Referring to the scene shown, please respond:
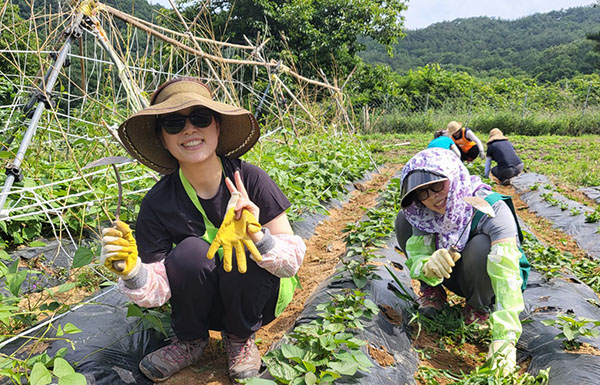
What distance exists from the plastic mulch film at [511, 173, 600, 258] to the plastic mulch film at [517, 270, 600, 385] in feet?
4.82

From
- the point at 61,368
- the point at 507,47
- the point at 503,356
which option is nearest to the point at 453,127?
the point at 503,356

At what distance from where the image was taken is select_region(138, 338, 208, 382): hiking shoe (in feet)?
5.34

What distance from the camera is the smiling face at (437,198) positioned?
1.85 m

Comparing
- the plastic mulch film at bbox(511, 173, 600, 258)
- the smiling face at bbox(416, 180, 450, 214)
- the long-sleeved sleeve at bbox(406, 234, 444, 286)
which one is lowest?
the plastic mulch film at bbox(511, 173, 600, 258)

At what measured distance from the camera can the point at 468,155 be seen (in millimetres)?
6242

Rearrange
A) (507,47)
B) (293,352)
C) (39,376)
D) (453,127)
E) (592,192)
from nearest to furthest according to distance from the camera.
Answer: (39,376) < (293,352) < (592,192) < (453,127) < (507,47)

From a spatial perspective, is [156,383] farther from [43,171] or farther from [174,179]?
[43,171]

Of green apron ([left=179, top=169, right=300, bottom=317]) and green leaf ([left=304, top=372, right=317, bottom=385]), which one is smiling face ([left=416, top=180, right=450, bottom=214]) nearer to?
green apron ([left=179, top=169, right=300, bottom=317])

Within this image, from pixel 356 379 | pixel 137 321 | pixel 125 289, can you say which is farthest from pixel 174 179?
pixel 356 379

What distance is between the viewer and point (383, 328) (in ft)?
6.01

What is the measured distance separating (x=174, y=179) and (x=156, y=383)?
0.86 m

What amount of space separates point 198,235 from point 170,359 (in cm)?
53

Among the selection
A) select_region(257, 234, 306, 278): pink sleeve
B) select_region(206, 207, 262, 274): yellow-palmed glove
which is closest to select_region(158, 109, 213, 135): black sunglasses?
select_region(206, 207, 262, 274): yellow-palmed glove

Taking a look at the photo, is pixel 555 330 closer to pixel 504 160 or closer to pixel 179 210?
pixel 179 210
